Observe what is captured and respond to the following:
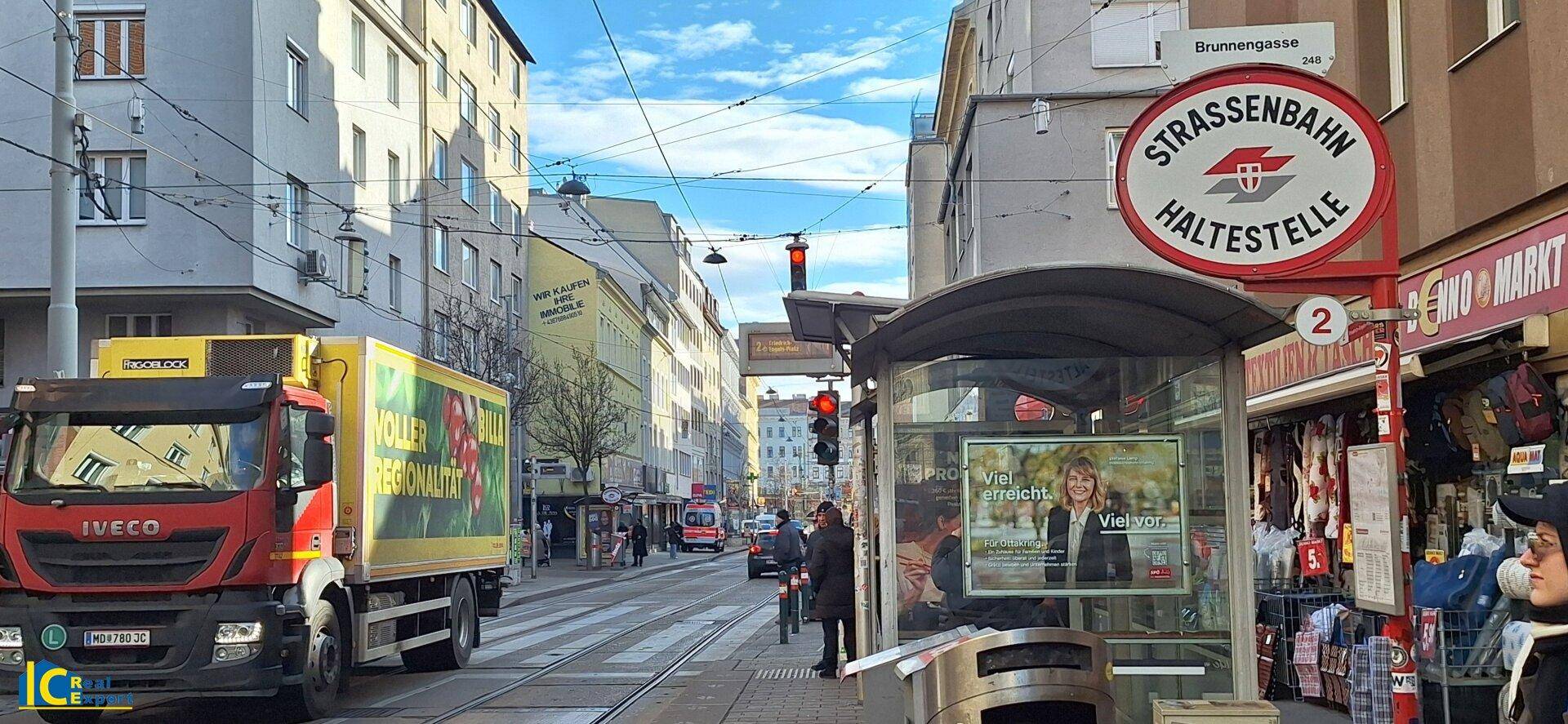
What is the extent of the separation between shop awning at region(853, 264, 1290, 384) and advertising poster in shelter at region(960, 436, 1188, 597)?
725 millimetres

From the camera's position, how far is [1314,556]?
37.5 feet

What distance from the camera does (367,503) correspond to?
40.7ft

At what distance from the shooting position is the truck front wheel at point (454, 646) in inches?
599

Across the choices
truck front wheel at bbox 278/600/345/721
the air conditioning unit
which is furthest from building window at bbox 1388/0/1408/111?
the air conditioning unit

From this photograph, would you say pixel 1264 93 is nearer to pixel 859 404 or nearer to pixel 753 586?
pixel 859 404

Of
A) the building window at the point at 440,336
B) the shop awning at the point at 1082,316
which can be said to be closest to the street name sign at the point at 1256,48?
the shop awning at the point at 1082,316

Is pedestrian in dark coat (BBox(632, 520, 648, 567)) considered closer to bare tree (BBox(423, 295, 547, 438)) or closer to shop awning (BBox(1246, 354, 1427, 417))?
bare tree (BBox(423, 295, 547, 438))

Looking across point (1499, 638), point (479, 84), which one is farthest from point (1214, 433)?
point (479, 84)

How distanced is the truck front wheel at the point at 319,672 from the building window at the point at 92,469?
6.21ft

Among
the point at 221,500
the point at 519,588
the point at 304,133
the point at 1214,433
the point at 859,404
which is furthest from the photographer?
the point at 519,588

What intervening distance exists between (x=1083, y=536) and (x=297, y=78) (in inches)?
1022

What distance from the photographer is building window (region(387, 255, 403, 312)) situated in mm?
36412

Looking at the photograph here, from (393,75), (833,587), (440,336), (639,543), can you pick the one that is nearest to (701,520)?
(639,543)

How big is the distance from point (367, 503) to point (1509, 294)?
9.16 metres
